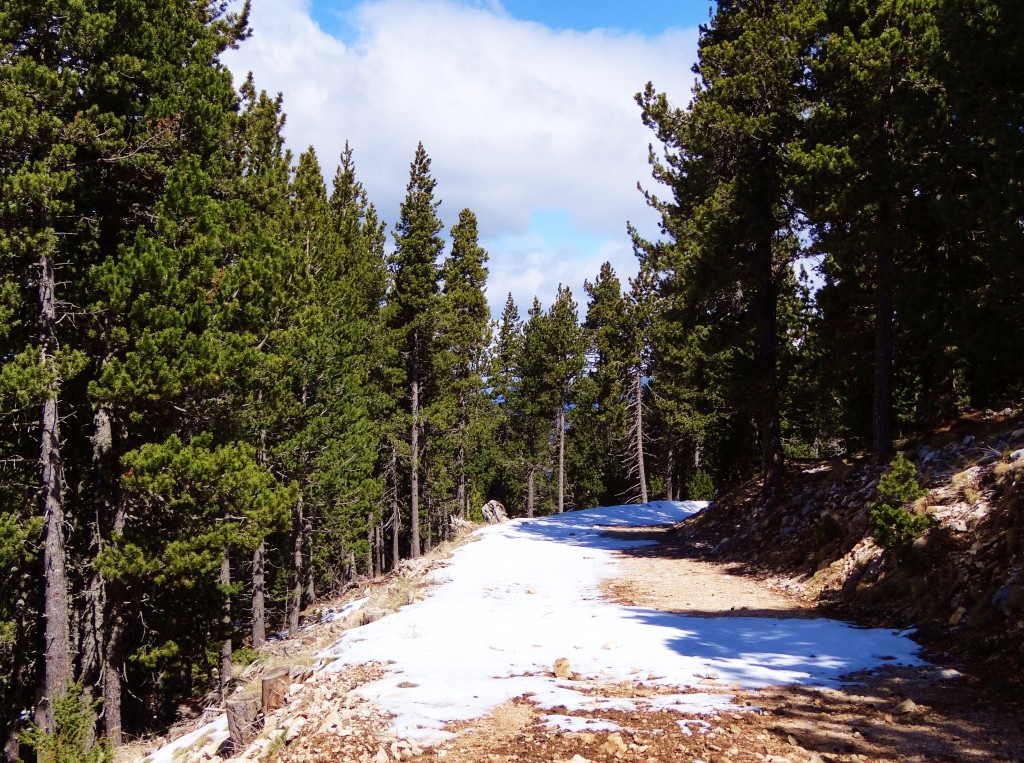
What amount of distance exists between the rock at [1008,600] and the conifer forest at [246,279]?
410 cm

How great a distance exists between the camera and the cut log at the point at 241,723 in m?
6.23

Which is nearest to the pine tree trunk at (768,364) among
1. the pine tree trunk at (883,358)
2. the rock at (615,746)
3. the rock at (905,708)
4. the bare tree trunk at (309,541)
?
the pine tree trunk at (883,358)

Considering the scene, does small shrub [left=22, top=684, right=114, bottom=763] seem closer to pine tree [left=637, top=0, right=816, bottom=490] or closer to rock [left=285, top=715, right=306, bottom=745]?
rock [left=285, top=715, right=306, bottom=745]

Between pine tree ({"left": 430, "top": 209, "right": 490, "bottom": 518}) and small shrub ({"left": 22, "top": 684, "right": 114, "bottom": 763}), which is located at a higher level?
pine tree ({"left": 430, "top": 209, "right": 490, "bottom": 518})

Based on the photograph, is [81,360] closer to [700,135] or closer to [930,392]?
[700,135]

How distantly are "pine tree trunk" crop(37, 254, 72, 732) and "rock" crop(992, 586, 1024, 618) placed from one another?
1208 centimetres

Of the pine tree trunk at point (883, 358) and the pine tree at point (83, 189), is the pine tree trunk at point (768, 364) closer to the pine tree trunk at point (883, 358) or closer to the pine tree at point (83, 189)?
the pine tree trunk at point (883, 358)

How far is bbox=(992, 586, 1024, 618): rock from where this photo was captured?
6762 mm

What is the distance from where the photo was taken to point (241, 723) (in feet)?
20.7

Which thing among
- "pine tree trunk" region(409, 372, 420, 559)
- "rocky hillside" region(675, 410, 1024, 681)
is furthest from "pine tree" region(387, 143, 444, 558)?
"rocky hillside" region(675, 410, 1024, 681)

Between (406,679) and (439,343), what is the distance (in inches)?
935

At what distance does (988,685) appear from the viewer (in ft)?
19.4

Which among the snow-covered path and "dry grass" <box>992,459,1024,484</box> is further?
"dry grass" <box>992,459,1024,484</box>

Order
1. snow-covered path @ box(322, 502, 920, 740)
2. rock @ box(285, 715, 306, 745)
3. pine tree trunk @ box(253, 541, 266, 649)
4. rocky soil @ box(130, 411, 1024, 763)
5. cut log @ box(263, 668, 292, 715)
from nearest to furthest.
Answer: rocky soil @ box(130, 411, 1024, 763)
rock @ box(285, 715, 306, 745)
snow-covered path @ box(322, 502, 920, 740)
cut log @ box(263, 668, 292, 715)
pine tree trunk @ box(253, 541, 266, 649)
